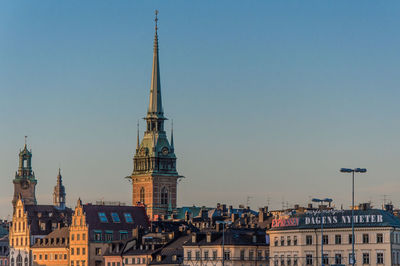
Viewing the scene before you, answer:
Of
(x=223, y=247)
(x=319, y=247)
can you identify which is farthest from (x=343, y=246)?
(x=223, y=247)

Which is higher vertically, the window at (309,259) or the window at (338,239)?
the window at (338,239)

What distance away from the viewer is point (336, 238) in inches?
7397

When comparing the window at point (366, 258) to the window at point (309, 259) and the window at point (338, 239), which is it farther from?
the window at point (309, 259)

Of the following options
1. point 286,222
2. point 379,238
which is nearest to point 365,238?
point 379,238

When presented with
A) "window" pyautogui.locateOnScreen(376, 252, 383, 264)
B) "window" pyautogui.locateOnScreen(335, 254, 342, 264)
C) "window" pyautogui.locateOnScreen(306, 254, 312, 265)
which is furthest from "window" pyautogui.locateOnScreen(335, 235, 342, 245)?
"window" pyautogui.locateOnScreen(376, 252, 383, 264)

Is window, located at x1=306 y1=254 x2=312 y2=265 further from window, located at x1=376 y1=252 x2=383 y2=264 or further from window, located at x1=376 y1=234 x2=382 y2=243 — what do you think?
window, located at x1=376 y1=234 x2=382 y2=243

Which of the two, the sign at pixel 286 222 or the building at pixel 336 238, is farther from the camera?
the sign at pixel 286 222

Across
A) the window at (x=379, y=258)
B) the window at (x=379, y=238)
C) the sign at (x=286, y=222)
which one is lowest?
the window at (x=379, y=258)

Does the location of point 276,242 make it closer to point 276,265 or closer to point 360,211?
point 276,265

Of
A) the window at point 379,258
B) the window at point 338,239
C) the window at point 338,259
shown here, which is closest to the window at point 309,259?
the window at point 338,259

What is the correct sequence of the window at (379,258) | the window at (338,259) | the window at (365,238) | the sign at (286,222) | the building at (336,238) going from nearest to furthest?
1. the window at (379,258)
2. the building at (336,238)
3. the window at (365,238)
4. the window at (338,259)
5. the sign at (286,222)

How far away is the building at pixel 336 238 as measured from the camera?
182 metres

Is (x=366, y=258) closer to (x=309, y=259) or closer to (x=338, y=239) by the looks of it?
(x=338, y=239)

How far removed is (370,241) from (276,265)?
19269 mm
